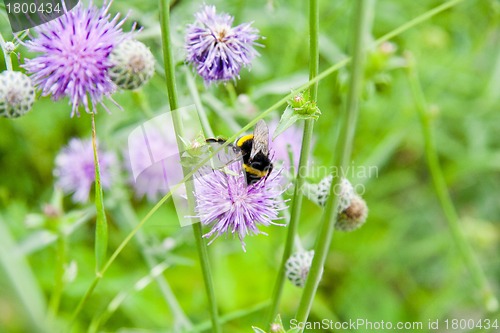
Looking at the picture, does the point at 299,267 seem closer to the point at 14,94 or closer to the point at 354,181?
the point at 14,94

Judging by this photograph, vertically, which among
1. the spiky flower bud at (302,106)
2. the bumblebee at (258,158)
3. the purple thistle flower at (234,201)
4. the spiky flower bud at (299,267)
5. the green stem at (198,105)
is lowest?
the spiky flower bud at (299,267)

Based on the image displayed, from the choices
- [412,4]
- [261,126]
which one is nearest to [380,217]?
[412,4]

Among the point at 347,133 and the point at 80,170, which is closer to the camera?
the point at 347,133

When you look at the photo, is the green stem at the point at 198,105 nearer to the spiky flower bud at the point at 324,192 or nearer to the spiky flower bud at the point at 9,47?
the spiky flower bud at the point at 324,192

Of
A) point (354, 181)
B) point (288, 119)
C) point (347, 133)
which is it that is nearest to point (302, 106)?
point (288, 119)

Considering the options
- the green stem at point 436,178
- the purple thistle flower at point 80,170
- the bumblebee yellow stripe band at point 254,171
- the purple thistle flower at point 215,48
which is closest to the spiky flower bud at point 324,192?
the bumblebee yellow stripe band at point 254,171

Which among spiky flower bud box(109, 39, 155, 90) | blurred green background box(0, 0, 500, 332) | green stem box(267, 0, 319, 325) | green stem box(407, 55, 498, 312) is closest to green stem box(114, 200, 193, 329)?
blurred green background box(0, 0, 500, 332)
